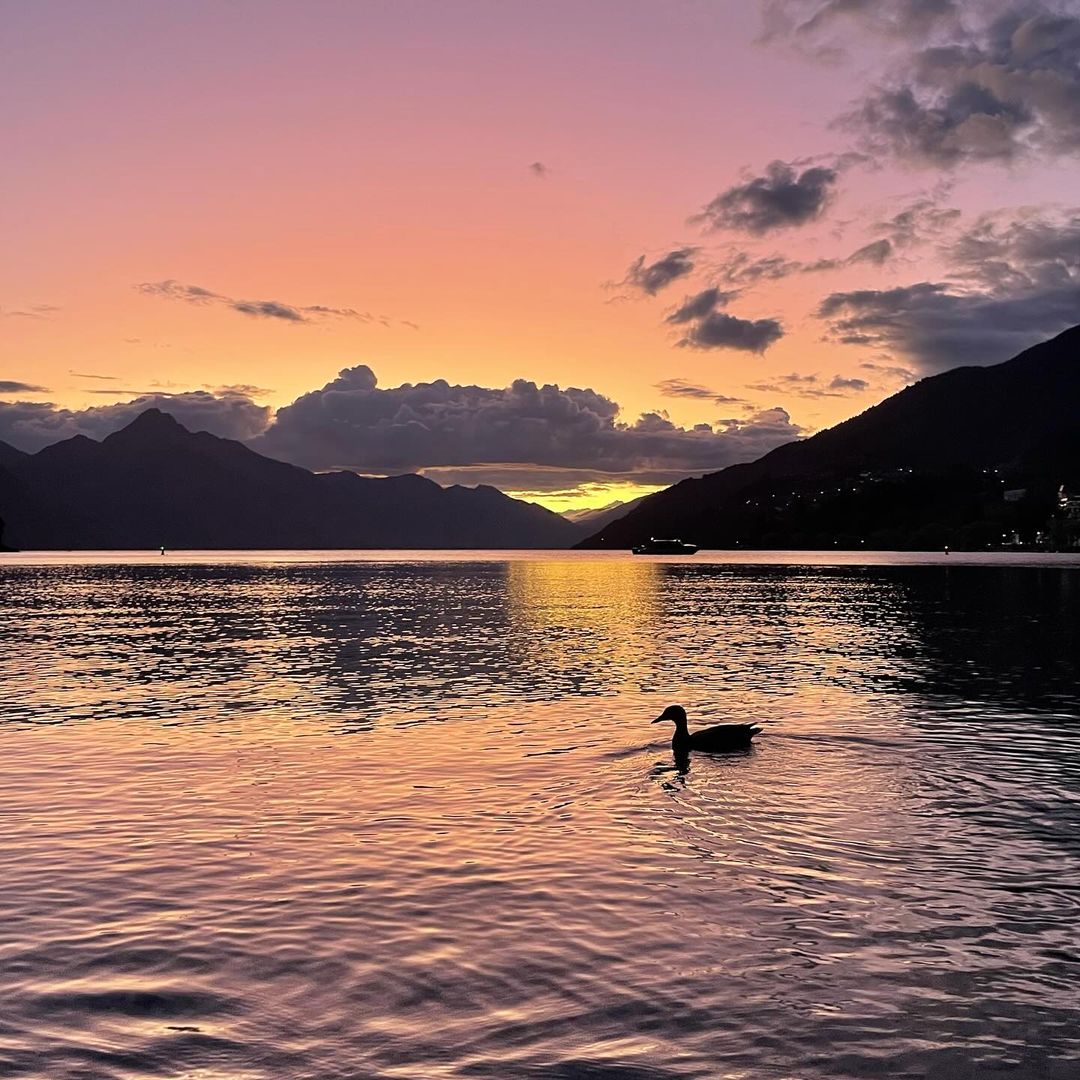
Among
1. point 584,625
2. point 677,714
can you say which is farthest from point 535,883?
point 584,625

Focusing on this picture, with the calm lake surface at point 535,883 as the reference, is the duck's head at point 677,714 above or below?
above

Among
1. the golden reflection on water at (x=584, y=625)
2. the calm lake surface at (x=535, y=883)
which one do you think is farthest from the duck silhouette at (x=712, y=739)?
the golden reflection on water at (x=584, y=625)

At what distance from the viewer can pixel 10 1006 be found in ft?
41.7

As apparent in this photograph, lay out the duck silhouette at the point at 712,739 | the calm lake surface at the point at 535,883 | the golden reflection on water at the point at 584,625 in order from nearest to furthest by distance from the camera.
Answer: the calm lake surface at the point at 535,883, the duck silhouette at the point at 712,739, the golden reflection on water at the point at 584,625

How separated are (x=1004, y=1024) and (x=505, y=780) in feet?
50.5

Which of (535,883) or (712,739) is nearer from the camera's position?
(535,883)

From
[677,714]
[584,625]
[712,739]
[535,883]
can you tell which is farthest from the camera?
[584,625]

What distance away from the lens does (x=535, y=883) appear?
58.1 feet

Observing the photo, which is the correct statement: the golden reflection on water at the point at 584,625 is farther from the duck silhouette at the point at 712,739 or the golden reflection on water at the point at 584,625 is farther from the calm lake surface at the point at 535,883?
the duck silhouette at the point at 712,739

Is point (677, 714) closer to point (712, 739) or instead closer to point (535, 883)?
point (712, 739)

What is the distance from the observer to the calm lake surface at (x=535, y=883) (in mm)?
11812

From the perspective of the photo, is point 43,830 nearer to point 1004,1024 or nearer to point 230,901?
point 230,901

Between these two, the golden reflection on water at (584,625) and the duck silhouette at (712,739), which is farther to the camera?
the golden reflection on water at (584,625)

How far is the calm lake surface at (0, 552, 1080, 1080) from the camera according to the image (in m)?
11.8
